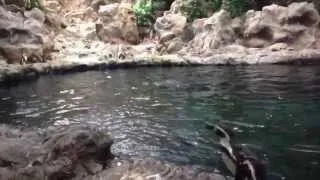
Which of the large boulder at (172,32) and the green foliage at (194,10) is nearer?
the large boulder at (172,32)

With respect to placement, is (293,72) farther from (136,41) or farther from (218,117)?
(136,41)

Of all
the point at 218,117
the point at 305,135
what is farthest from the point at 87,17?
the point at 305,135

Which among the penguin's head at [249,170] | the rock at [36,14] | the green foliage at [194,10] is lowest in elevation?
the penguin's head at [249,170]

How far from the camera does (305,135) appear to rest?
9.66 m

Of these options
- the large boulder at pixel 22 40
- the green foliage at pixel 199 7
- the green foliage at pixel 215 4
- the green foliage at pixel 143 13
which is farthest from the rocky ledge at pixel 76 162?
the green foliage at pixel 143 13

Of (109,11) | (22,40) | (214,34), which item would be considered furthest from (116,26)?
(214,34)

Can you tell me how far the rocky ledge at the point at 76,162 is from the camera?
7.21m

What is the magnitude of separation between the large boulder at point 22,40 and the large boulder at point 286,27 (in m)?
9.79

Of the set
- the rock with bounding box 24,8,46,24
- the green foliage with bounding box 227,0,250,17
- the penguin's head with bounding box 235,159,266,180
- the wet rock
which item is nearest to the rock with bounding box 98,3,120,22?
the rock with bounding box 24,8,46,24

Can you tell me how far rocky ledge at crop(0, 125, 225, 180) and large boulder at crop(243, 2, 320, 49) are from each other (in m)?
14.3

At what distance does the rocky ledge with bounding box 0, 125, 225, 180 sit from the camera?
7.21m

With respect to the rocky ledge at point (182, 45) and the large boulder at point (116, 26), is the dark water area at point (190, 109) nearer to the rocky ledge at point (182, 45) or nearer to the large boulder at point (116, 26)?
the rocky ledge at point (182, 45)

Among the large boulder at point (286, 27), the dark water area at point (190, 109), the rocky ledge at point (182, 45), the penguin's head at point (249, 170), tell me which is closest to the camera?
the penguin's head at point (249, 170)

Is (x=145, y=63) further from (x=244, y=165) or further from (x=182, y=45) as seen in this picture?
(x=244, y=165)
